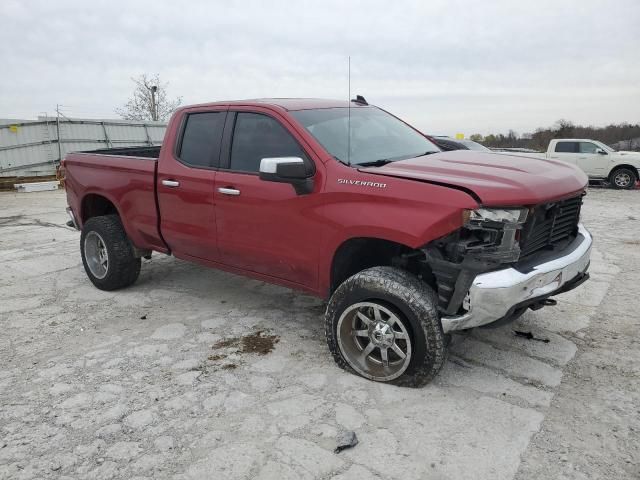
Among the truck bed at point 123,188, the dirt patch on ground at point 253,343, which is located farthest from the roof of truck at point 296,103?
the dirt patch on ground at point 253,343

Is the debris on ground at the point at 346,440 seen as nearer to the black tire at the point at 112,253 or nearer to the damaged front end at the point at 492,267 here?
the damaged front end at the point at 492,267

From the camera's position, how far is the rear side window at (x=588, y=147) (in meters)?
16.4

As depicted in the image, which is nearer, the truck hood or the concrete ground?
the concrete ground

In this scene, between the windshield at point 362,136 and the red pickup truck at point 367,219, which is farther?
the windshield at point 362,136

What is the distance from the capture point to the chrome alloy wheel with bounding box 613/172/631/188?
1583cm

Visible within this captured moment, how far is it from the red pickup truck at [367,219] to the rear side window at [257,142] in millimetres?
12

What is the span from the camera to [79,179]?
543 cm

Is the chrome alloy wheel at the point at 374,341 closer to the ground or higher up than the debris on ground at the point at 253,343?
higher up

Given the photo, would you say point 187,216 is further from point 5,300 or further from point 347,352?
point 5,300

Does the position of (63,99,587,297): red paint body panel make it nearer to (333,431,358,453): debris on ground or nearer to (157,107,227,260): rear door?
(157,107,227,260): rear door

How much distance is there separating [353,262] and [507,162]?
1.24m

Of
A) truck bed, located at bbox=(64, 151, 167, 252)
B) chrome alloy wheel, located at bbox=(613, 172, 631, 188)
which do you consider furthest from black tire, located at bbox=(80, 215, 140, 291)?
chrome alloy wheel, located at bbox=(613, 172, 631, 188)

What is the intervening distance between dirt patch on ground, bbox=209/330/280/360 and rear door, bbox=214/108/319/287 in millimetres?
532

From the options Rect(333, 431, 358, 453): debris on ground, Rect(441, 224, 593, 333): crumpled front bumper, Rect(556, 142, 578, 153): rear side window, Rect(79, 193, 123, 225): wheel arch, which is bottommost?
Rect(333, 431, 358, 453): debris on ground
